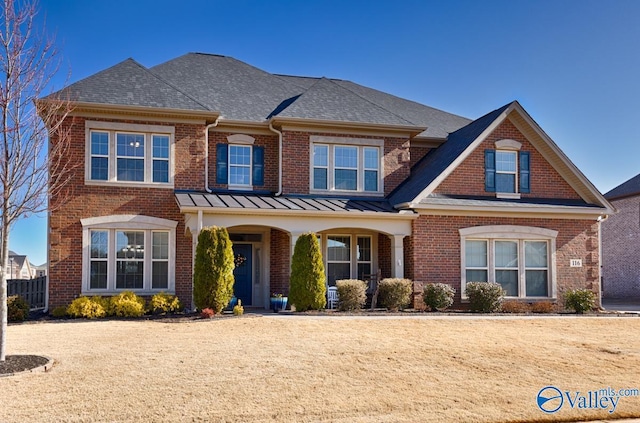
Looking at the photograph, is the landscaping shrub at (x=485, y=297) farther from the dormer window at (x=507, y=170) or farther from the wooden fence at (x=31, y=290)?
the wooden fence at (x=31, y=290)

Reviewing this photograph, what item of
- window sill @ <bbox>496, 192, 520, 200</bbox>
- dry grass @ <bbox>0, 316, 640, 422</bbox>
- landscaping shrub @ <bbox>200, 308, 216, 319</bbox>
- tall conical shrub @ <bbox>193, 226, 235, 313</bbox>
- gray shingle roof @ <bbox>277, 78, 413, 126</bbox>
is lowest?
dry grass @ <bbox>0, 316, 640, 422</bbox>

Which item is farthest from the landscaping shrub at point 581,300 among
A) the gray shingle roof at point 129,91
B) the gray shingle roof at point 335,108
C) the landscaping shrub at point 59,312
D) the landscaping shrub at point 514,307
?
the landscaping shrub at point 59,312

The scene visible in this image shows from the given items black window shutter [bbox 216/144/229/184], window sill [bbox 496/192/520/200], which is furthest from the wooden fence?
window sill [bbox 496/192/520/200]

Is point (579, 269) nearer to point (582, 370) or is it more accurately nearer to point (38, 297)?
point (582, 370)

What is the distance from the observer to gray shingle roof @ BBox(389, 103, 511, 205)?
19953 millimetres

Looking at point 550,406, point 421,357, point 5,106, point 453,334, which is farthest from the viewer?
point 453,334

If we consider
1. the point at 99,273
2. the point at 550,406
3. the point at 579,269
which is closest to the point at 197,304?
the point at 99,273

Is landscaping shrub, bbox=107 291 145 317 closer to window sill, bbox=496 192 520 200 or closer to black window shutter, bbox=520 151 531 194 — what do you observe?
window sill, bbox=496 192 520 200

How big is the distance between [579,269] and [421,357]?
1204 centimetres

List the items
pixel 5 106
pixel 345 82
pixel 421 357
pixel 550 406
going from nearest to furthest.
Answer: pixel 550 406, pixel 5 106, pixel 421 357, pixel 345 82

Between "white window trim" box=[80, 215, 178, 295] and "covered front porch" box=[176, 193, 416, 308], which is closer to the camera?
"covered front porch" box=[176, 193, 416, 308]

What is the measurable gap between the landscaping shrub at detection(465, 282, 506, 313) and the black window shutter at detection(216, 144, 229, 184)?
864 centimetres

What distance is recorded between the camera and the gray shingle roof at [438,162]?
19953mm

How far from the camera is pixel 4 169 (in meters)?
10.3
